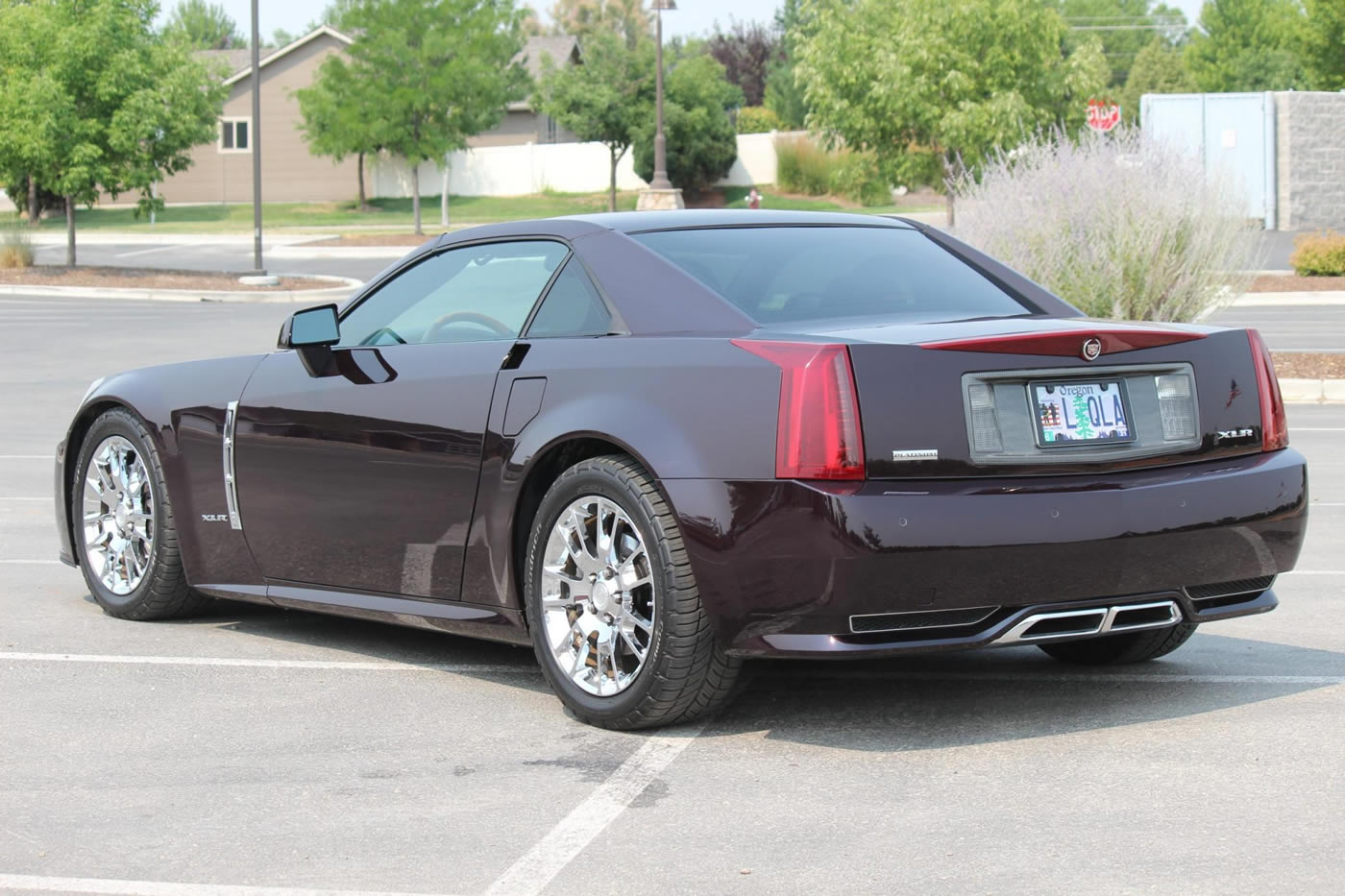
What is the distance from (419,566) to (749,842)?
6.66 feet

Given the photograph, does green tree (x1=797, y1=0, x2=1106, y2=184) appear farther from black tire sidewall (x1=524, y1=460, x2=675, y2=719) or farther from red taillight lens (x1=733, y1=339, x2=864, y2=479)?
red taillight lens (x1=733, y1=339, x2=864, y2=479)

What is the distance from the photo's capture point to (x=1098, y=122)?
1353 inches

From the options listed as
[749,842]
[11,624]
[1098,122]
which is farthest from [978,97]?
[749,842]

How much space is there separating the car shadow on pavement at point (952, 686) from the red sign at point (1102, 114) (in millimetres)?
28976

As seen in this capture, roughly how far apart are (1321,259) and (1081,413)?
29.1 metres

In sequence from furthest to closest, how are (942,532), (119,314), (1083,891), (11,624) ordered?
(119,314)
(11,624)
(942,532)
(1083,891)

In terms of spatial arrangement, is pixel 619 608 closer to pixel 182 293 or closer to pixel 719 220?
pixel 719 220

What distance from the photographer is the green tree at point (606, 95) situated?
64250mm

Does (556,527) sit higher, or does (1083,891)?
(556,527)

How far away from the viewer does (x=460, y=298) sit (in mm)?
6281

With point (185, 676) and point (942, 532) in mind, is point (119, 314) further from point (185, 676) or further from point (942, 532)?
point (942, 532)

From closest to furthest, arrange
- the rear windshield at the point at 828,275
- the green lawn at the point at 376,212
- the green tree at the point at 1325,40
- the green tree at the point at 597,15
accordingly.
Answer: the rear windshield at the point at 828,275, the green tree at the point at 1325,40, the green lawn at the point at 376,212, the green tree at the point at 597,15

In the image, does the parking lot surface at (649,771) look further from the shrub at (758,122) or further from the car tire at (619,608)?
the shrub at (758,122)

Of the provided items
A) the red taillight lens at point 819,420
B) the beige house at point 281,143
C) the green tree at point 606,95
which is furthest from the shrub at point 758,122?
the red taillight lens at point 819,420
